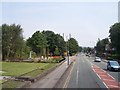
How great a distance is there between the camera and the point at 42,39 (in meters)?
113

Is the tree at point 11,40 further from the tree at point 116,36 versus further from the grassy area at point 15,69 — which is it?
the tree at point 116,36

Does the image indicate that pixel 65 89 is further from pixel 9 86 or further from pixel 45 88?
→ pixel 9 86

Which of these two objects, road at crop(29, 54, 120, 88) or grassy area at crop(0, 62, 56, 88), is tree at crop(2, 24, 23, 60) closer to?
grassy area at crop(0, 62, 56, 88)

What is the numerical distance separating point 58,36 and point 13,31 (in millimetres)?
79796

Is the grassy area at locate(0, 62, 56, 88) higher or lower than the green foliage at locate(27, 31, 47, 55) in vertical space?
lower

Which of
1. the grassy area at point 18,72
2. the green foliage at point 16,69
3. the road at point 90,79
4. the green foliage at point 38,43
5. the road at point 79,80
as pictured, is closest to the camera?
the grassy area at point 18,72

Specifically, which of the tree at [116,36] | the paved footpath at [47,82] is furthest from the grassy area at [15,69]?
the tree at [116,36]

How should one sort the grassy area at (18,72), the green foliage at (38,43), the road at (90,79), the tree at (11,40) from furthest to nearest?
the green foliage at (38,43), the tree at (11,40), the road at (90,79), the grassy area at (18,72)

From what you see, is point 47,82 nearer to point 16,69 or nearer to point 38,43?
point 16,69

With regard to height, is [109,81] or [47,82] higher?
[47,82]

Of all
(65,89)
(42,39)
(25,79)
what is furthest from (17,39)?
(65,89)

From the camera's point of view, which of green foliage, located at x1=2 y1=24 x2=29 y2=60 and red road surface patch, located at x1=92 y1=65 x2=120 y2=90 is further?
green foliage, located at x1=2 y1=24 x2=29 y2=60

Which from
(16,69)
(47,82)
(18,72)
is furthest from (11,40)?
(47,82)

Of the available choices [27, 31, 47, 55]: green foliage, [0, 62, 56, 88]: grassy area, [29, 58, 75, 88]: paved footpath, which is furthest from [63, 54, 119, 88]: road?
[27, 31, 47, 55]: green foliage
